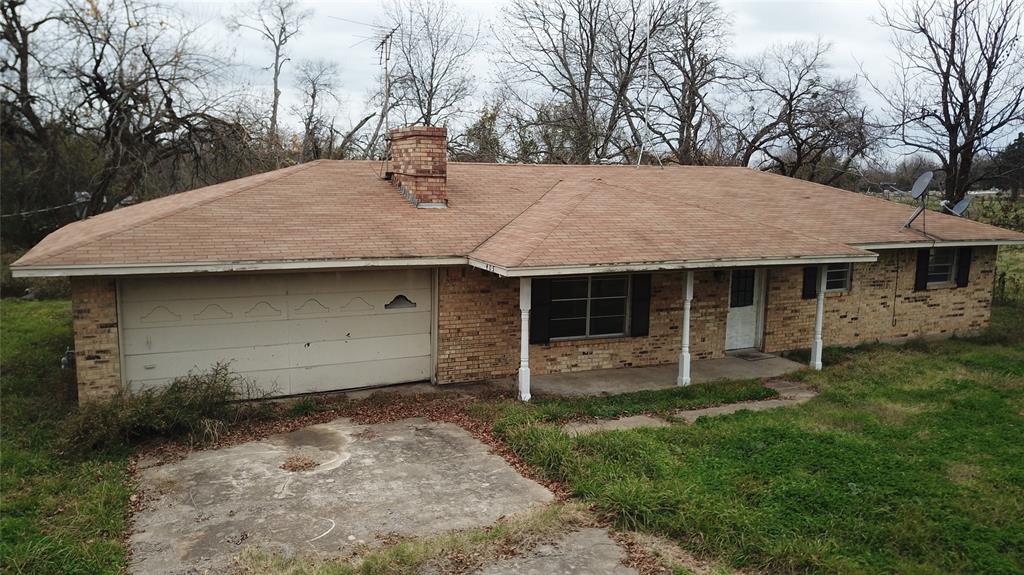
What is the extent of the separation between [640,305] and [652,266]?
1963mm

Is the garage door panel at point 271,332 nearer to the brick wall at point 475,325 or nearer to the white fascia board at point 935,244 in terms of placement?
the brick wall at point 475,325

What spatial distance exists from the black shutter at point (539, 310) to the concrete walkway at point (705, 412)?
2.33 metres

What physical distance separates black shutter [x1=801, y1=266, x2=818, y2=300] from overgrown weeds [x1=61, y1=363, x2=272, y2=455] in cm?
1008

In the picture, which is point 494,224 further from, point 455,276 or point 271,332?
point 271,332

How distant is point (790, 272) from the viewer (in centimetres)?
1334

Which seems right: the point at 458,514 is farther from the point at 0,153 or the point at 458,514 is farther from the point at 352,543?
the point at 0,153

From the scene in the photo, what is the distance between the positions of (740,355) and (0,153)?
22540mm

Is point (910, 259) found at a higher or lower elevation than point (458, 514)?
higher

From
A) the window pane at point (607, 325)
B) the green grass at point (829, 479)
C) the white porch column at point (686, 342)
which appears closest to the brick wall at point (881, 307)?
the green grass at point (829, 479)

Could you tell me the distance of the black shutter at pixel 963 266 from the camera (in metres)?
15.2

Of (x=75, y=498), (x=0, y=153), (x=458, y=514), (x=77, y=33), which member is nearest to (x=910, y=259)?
(x=458, y=514)

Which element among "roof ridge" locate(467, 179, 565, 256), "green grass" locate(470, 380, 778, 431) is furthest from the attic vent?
"green grass" locate(470, 380, 778, 431)

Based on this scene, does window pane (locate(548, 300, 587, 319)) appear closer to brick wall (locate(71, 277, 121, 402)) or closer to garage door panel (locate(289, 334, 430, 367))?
garage door panel (locate(289, 334, 430, 367))

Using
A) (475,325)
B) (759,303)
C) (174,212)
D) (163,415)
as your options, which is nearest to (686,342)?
(759,303)
